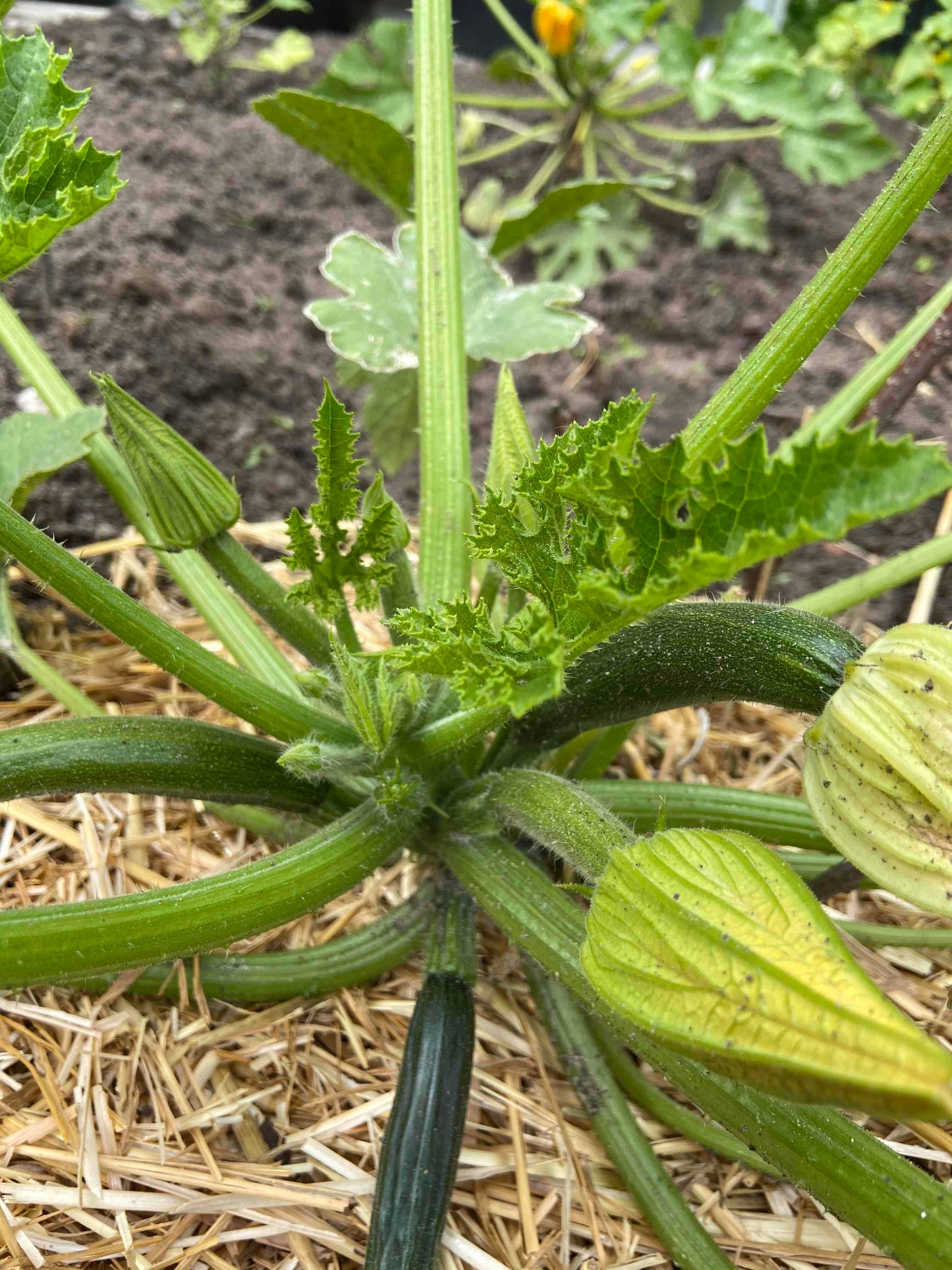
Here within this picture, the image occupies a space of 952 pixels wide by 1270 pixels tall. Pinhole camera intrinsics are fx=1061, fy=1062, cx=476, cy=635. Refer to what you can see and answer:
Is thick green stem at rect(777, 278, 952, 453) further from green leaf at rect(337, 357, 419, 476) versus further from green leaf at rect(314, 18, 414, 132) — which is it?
green leaf at rect(314, 18, 414, 132)

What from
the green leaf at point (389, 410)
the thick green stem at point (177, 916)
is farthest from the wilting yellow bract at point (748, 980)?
the green leaf at point (389, 410)

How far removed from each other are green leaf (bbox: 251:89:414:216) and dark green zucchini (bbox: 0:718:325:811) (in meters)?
1.04

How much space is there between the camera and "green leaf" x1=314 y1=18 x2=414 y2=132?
259cm

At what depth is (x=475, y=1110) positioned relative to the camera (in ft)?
3.97

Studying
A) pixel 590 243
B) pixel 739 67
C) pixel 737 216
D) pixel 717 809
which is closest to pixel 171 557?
pixel 717 809

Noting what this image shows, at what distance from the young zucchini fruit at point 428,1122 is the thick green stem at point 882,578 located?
717 millimetres

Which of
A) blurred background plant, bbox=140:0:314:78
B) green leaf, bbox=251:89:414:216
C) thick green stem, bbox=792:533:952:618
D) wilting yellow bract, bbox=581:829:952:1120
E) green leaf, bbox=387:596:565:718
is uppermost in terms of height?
blurred background plant, bbox=140:0:314:78

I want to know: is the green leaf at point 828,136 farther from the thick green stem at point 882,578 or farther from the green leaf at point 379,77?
the thick green stem at point 882,578

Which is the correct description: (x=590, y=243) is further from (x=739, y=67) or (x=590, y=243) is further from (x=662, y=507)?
(x=662, y=507)

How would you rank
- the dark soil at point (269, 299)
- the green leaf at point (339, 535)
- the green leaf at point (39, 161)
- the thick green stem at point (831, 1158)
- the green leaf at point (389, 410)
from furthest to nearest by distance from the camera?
the dark soil at point (269, 299), the green leaf at point (389, 410), the green leaf at point (339, 535), the green leaf at point (39, 161), the thick green stem at point (831, 1158)

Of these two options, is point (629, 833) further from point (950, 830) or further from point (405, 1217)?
point (405, 1217)

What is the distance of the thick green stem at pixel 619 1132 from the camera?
3.46 ft

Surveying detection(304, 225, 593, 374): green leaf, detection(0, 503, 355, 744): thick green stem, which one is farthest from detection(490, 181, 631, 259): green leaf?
detection(0, 503, 355, 744): thick green stem

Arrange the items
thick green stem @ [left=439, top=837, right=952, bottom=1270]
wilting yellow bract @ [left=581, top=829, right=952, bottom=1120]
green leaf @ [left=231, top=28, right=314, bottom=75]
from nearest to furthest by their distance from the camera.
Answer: wilting yellow bract @ [left=581, top=829, right=952, bottom=1120] < thick green stem @ [left=439, top=837, right=952, bottom=1270] < green leaf @ [left=231, top=28, right=314, bottom=75]
